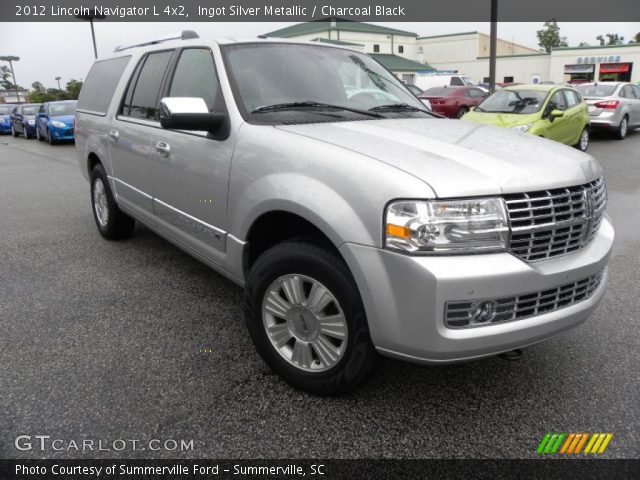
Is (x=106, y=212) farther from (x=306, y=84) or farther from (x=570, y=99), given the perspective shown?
(x=570, y=99)

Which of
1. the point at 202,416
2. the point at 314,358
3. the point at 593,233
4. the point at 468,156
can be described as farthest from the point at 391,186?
the point at 202,416

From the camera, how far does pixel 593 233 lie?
8.76ft

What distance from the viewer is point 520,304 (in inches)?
88.7

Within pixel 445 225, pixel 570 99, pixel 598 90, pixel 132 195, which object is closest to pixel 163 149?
pixel 132 195

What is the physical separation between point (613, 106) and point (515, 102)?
195 inches

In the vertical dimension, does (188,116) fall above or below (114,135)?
above

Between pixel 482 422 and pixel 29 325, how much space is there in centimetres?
295

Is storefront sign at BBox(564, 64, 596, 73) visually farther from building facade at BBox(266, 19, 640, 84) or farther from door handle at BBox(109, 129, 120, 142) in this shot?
door handle at BBox(109, 129, 120, 142)

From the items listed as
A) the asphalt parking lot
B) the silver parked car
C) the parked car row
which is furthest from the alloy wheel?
the parked car row

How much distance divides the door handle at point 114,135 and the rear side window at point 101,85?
0.37 meters

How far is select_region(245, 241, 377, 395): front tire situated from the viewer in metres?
2.40

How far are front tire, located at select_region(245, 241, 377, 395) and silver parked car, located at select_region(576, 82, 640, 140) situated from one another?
14.1m

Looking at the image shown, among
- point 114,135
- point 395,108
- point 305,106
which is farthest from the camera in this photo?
point 114,135

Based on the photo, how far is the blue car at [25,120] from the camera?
21953 mm
